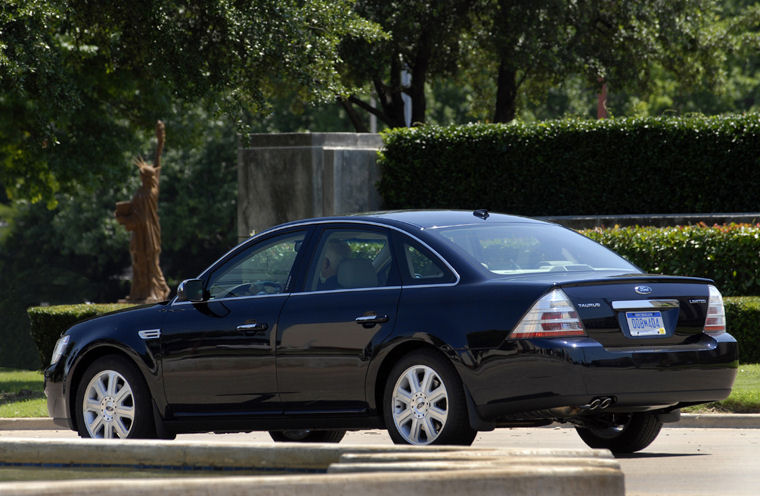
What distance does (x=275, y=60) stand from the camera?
17391 mm

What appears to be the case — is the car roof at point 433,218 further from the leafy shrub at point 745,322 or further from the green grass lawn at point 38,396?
the leafy shrub at point 745,322

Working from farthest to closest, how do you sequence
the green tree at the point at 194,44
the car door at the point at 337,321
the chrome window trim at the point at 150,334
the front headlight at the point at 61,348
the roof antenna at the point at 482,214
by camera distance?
the green tree at the point at 194,44, the front headlight at the point at 61,348, the chrome window trim at the point at 150,334, the roof antenna at the point at 482,214, the car door at the point at 337,321

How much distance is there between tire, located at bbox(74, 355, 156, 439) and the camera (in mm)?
9086

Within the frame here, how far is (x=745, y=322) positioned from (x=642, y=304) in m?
7.58

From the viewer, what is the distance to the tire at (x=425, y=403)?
762cm

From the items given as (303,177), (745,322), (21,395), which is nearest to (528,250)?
(745,322)

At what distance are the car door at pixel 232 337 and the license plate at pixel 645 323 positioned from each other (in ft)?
7.77

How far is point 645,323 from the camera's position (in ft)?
25.2

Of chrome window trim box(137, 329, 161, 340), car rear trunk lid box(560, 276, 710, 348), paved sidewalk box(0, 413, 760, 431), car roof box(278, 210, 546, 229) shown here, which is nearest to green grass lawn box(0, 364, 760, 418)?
paved sidewalk box(0, 413, 760, 431)

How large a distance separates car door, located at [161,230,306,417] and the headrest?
44cm

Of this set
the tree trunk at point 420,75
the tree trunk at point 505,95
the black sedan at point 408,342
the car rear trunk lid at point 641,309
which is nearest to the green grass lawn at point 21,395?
the black sedan at point 408,342

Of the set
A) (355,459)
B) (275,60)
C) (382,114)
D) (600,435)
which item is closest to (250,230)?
(275,60)

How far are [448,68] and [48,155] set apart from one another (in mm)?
10534

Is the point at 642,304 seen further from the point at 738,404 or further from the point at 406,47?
the point at 406,47
